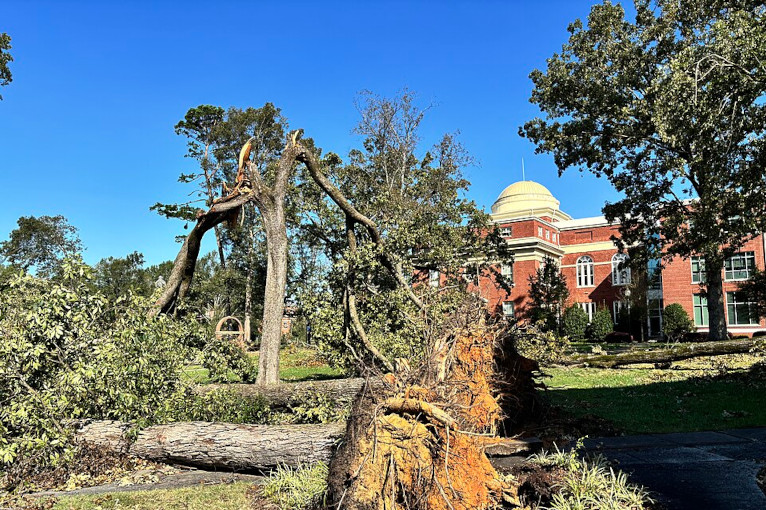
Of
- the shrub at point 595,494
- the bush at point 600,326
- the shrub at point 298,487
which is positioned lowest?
the shrub at point 298,487

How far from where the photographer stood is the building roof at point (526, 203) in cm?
5000

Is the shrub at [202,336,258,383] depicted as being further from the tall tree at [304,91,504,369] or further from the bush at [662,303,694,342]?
the bush at [662,303,694,342]

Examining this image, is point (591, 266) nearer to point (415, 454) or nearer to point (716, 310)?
point (716, 310)

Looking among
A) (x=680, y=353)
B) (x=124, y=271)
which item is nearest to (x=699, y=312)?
(x=680, y=353)

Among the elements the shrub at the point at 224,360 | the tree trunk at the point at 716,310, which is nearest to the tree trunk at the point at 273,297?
the shrub at the point at 224,360

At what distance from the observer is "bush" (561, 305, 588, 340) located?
123ft

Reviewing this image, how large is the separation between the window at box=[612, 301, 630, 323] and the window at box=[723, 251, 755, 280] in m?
6.77

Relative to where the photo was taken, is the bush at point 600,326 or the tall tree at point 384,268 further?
the bush at point 600,326

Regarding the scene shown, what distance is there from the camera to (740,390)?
35.0 ft

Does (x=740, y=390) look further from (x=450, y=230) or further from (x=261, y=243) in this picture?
(x=261, y=243)

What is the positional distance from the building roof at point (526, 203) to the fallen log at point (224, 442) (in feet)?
150

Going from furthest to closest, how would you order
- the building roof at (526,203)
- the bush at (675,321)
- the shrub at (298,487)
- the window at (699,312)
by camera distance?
the building roof at (526,203), the window at (699,312), the bush at (675,321), the shrub at (298,487)

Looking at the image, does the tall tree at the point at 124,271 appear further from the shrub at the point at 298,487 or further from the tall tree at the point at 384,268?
the shrub at the point at 298,487

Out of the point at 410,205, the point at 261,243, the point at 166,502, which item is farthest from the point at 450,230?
the point at 261,243
